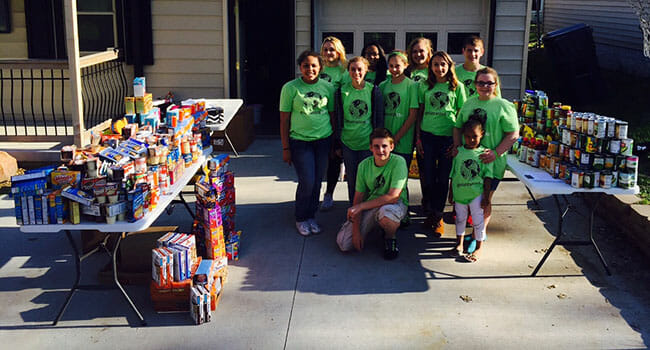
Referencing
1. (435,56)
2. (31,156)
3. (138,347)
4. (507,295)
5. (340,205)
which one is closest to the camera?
(138,347)

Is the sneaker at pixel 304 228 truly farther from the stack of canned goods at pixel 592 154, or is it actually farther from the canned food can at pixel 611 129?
the canned food can at pixel 611 129

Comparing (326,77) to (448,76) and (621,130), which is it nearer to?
(448,76)

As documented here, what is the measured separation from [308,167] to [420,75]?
1416 millimetres

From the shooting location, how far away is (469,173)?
5.75 metres

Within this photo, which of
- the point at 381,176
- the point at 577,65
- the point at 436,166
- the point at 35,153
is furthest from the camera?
the point at 577,65

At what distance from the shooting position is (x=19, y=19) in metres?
10.5

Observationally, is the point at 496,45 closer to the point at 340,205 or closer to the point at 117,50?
the point at 340,205

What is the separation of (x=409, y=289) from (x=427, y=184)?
4.83ft

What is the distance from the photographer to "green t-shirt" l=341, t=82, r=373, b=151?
6.25 meters

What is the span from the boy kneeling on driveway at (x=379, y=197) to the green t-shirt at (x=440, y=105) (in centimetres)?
60

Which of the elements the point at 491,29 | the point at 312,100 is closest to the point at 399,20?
the point at 491,29

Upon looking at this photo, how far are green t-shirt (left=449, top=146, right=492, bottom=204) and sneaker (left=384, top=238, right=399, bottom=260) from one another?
73 cm

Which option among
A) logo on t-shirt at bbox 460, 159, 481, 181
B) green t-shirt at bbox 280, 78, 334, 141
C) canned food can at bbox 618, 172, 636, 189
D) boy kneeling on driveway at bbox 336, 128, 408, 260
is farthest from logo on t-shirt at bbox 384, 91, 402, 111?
canned food can at bbox 618, 172, 636, 189

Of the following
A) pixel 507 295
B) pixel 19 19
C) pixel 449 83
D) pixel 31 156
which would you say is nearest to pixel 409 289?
pixel 507 295
